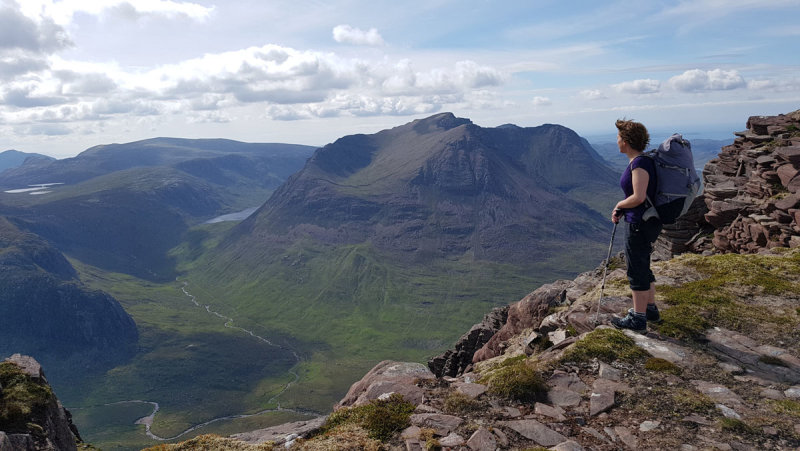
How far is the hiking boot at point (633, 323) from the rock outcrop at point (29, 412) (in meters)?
16.4

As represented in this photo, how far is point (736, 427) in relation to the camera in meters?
9.66

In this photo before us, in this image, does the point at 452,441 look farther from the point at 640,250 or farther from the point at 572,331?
the point at 640,250

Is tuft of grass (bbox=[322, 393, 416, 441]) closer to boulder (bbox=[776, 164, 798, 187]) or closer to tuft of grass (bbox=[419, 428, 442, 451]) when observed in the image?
tuft of grass (bbox=[419, 428, 442, 451])

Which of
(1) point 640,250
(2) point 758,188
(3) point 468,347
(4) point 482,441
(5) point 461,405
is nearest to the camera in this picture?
(4) point 482,441

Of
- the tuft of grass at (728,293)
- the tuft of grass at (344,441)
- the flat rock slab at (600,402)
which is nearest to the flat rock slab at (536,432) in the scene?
the flat rock slab at (600,402)

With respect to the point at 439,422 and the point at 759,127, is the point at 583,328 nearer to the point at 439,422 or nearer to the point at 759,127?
the point at 439,422

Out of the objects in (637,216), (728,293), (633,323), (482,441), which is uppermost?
(637,216)

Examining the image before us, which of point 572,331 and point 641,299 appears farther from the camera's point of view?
point 572,331

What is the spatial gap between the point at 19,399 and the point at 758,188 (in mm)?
37272

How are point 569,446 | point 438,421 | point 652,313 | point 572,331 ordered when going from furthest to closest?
point 572,331 → point 652,313 → point 438,421 → point 569,446

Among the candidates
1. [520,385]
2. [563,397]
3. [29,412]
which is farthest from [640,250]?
[29,412]

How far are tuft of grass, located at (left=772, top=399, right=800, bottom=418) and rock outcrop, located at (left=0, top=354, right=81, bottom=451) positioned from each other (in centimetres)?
1698

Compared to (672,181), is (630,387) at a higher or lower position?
lower

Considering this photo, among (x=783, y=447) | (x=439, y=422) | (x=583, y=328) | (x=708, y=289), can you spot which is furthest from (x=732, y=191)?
(x=439, y=422)
